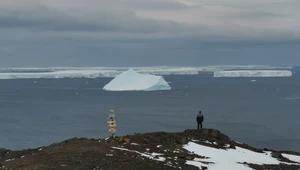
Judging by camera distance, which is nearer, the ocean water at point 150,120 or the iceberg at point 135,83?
the ocean water at point 150,120

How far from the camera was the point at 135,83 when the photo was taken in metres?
138

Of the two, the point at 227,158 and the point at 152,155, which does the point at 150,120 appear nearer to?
the point at 227,158

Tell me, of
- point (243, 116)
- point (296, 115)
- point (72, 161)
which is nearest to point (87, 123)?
point (243, 116)

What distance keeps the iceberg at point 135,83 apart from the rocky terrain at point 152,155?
4011 inches

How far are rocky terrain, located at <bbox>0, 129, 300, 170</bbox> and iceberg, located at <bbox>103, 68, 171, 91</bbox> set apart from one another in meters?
102

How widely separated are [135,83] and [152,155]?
118 meters

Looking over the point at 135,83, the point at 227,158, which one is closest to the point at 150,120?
the point at 227,158

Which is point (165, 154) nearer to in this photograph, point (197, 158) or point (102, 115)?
point (197, 158)

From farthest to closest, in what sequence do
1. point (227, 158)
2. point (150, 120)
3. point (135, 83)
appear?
1. point (135, 83)
2. point (150, 120)
3. point (227, 158)

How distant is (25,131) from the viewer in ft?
187

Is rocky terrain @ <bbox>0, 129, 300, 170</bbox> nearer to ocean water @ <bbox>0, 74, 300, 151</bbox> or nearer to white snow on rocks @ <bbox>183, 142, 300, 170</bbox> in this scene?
white snow on rocks @ <bbox>183, 142, 300, 170</bbox>

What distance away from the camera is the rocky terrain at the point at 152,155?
17734 millimetres

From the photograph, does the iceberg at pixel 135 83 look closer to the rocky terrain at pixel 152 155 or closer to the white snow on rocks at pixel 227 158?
the rocky terrain at pixel 152 155

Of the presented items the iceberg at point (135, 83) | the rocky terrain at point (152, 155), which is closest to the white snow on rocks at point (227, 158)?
the rocky terrain at point (152, 155)
